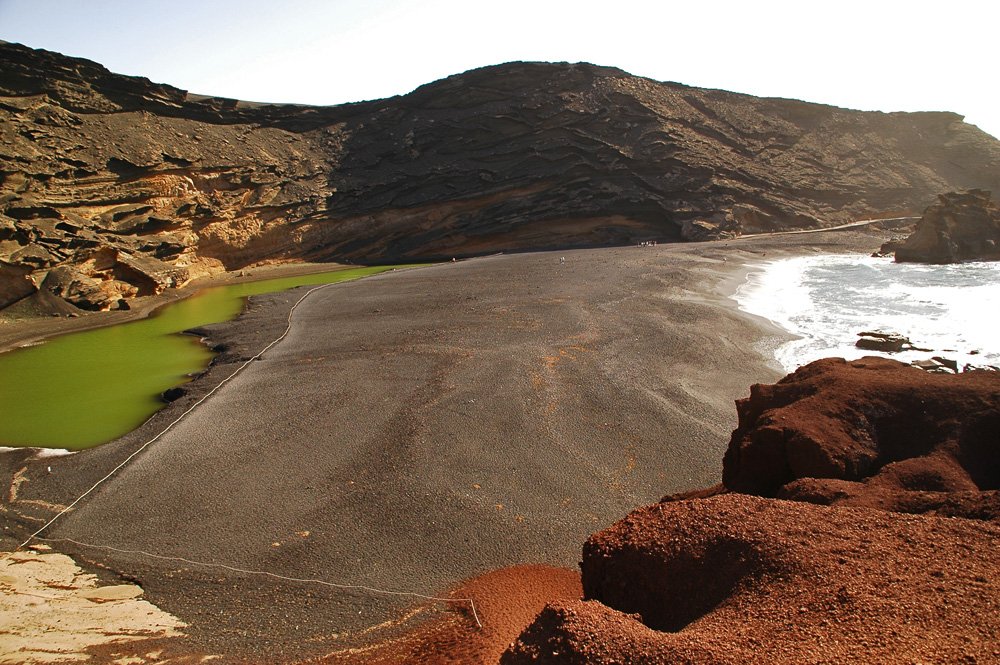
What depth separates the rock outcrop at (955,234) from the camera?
2461cm

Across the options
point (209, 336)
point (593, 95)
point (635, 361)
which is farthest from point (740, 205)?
point (209, 336)

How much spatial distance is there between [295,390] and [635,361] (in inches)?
255

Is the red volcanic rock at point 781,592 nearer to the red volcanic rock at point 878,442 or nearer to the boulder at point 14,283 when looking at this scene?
the red volcanic rock at point 878,442

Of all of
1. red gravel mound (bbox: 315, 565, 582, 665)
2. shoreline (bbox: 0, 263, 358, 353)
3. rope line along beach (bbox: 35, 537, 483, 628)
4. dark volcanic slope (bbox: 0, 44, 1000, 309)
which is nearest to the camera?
red gravel mound (bbox: 315, 565, 582, 665)

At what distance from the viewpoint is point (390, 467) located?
7.55 meters

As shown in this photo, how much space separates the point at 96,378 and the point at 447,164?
27048 millimetres

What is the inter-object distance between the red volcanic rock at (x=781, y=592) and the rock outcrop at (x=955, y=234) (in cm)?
2716

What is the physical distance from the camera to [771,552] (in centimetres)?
294

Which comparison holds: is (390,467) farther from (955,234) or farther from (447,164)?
(447,164)

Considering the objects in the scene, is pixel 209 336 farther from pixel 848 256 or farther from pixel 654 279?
pixel 848 256

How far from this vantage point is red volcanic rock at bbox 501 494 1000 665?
91.5 inches

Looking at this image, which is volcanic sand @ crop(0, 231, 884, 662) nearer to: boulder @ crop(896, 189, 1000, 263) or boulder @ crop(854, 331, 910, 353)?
boulder @ crop(854, 331, 910, 353)

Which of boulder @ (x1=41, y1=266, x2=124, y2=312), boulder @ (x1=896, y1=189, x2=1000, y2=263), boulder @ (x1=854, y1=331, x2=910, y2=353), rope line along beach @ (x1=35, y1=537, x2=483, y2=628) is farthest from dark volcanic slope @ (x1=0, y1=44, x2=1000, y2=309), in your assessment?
boulder @ (x1=854, y1=331, x2=910, y2=353)

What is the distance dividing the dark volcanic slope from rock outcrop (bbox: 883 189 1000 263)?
11070 millimetres
